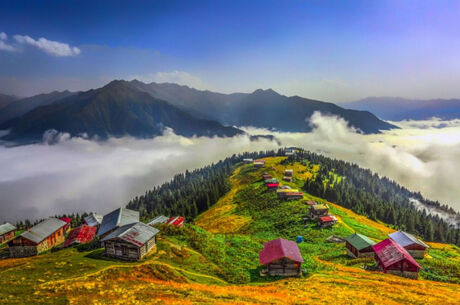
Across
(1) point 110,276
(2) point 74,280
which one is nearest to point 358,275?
(1) point 110,276

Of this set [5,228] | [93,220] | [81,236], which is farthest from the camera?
[93,220]

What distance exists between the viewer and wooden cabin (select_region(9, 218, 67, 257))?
73562mm

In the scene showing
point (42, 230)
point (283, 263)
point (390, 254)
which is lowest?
point (42, 230)

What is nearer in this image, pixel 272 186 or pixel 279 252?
pixel 279 252

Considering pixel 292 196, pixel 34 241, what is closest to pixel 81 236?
pixel 34 241

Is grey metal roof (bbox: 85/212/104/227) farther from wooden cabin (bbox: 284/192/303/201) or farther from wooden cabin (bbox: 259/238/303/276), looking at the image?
wooden cabin (bbox: 259/238/303/276)

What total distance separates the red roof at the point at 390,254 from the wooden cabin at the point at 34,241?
3598 inches

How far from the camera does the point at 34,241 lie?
74188 mm

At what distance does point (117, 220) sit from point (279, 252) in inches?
1772

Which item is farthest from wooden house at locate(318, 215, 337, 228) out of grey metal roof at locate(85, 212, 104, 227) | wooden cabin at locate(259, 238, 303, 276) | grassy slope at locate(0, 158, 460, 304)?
grey metal roof at locate(85, 212, 104, 227)

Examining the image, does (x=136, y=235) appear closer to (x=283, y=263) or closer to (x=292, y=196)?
(x=283, y=263)

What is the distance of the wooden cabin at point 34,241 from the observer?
73.6 metres

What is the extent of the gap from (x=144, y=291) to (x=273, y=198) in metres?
107

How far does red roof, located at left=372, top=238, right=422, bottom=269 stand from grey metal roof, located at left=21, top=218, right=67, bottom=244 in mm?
91427
